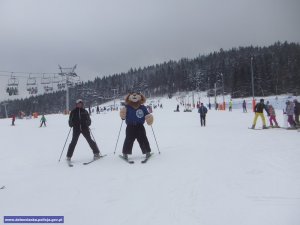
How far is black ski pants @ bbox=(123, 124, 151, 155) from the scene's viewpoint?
7.91 m

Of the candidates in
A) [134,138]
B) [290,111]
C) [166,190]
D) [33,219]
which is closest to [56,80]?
Answer: [290,111]

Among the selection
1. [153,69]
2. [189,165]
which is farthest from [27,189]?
[153,69]

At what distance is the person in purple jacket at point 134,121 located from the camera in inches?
312

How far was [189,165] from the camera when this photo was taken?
22.2 ft

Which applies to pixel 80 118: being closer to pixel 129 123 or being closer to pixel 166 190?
pixel 129 123

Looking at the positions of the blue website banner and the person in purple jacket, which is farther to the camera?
the person in purple jacket

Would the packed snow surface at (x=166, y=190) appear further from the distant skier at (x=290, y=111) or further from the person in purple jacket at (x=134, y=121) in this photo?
the distant skier at (x=290, y=111)

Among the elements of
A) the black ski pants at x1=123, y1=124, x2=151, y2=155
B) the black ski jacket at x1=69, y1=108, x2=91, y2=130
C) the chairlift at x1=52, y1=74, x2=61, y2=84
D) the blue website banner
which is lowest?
the blue website banner

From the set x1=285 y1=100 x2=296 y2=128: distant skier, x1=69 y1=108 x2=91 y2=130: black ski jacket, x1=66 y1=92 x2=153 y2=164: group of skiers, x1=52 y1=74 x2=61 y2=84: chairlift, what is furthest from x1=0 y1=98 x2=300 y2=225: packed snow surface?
x1=52 y1=74 x2=61 y2=84: chairlift

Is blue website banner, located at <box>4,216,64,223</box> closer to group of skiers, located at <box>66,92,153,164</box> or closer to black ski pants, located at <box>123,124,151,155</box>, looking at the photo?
group of skiers, located at <box>66,92,153,164</box>

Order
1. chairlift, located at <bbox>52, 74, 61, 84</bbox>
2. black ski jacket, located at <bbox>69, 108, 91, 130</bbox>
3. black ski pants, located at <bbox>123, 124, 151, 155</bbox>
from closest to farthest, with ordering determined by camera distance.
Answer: black ski pants, located at <bbox>123, 124, 151, 155</bbox>
black ski jacket, located at <bbox>69, 108, 91, 130</bbox>
chairlift, located at <bbox>52, 74, 61, 84</bbox>

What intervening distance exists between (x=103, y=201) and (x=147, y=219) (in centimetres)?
101

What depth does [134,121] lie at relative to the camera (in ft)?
26.4

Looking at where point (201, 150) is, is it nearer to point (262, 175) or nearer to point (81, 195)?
point (262, 175)
